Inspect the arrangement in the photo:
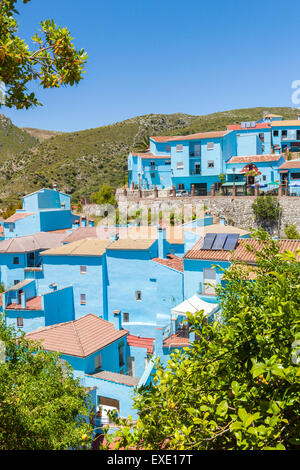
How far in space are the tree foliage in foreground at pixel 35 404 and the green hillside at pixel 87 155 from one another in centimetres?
7191

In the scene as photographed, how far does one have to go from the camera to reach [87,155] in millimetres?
102500

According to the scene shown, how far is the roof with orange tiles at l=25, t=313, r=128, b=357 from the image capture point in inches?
848

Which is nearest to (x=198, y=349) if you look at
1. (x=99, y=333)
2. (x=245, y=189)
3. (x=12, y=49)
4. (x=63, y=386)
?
(x=12, y=49)

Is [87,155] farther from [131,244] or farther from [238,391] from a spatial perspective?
[238,391]

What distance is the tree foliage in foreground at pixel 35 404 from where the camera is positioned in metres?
8.62

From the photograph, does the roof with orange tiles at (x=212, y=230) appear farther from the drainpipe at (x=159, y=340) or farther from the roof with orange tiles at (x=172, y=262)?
the drainpipe at (x=159, y=340)

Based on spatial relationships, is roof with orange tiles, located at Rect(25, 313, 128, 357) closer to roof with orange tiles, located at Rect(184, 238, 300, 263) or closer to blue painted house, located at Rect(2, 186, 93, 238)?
roof with orange tiles, located at Rect(184, 238, 300, 263)

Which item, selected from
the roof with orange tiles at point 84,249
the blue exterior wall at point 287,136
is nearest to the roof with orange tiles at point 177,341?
the roof with orange tiles at point 84,249

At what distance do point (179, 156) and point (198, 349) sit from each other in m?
48.0

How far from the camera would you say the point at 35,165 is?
10162 cm

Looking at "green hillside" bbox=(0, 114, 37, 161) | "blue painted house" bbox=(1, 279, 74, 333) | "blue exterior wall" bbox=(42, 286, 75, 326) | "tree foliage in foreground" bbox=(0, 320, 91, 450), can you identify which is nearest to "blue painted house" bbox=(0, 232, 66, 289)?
"blue painted house" bbox=(1, 279, 74, 333)

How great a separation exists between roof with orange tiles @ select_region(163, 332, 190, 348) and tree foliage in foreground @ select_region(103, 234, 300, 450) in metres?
14.1

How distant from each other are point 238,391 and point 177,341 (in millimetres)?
→ 17196

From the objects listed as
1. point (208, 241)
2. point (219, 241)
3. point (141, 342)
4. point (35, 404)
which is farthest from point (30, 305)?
point (35, 404)
